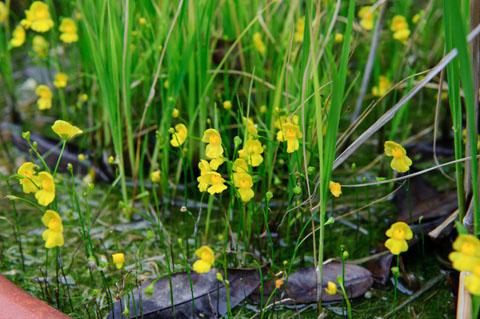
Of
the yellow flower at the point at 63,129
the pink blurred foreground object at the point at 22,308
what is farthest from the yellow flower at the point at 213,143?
the pink blurred foreground object at the point at 22,308

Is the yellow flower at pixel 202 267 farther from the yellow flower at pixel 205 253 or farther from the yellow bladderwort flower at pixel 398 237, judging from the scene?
the yellow bladderwort flower at pixel 398 237

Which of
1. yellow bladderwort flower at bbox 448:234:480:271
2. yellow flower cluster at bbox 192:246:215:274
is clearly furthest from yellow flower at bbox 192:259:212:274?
yellow bladderwort flower at bbox 448:234:480:271

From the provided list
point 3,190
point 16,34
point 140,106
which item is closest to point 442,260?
point 140,106

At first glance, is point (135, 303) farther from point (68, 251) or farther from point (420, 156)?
point (420, 156)

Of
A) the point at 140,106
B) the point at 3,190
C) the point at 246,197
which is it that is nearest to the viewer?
the point at 246,197

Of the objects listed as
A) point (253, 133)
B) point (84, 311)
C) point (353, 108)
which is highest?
point (253, 133)

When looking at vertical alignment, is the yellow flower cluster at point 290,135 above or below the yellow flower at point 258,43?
below

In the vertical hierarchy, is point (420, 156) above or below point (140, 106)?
below

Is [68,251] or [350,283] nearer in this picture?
[350,283]

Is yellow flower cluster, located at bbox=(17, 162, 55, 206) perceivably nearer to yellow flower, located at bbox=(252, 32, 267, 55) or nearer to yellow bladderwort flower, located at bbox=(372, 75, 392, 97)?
yellow flower, located at bbox=(252, 32, 267, 55)
